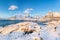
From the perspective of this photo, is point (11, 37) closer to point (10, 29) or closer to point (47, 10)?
point (10, 29)

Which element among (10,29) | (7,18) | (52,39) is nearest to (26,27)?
(10,29)

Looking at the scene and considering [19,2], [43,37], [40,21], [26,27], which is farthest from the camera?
[40,21]

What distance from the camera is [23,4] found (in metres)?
1.96

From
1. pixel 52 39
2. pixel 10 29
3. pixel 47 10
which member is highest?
pixel 47 10

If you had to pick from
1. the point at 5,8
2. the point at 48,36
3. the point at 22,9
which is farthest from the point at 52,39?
the point at 5,8

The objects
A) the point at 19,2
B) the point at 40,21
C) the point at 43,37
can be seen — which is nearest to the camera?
the point at 43,37

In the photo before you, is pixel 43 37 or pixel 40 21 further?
pixel 40 21

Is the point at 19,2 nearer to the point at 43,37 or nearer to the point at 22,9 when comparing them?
the point at 22,9

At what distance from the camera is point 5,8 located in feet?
6.37

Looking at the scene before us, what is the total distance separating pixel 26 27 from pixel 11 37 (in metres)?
0.28

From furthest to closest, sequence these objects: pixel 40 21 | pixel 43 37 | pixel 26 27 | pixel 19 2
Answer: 1. pixel 40 21
2. pixel 19 2
3. pixel 26 27
4. pixel 43 37

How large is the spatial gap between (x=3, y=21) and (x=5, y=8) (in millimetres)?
240

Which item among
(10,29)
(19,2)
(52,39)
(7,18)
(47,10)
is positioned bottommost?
(52,39)

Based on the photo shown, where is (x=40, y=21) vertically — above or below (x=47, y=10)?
below
